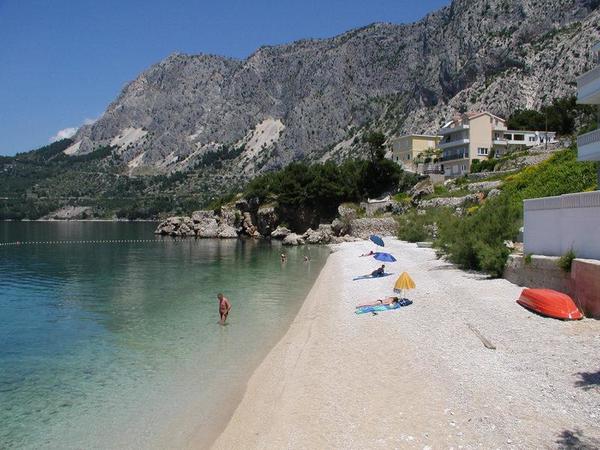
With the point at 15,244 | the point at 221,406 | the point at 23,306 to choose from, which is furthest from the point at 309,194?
the point at 221,406

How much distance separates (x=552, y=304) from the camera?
1516 centimetres

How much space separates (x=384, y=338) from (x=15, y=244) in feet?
262

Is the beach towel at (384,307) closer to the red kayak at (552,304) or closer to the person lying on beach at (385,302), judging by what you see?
the person lying on beach at (385,302)

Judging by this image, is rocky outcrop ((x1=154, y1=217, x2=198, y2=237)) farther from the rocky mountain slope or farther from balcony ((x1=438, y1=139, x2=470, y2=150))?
the rocky mountain slope

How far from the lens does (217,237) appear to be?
9512cm

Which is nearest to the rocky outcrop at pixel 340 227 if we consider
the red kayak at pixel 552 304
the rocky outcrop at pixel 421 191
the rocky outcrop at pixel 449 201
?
the rocky outcrop at pixel 421 191

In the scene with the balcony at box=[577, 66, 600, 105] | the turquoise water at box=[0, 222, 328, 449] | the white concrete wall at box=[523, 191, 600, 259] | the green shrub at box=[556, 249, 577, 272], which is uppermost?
the balcony at box=[577, 66, 600, 105]

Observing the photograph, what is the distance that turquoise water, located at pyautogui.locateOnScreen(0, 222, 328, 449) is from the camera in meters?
11.8

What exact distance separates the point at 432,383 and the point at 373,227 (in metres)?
55.3

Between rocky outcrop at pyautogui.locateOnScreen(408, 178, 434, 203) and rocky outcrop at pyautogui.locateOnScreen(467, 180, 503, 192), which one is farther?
rocky outcrop at pyautogui.locateOnScreen(408, 178, 434, 203)

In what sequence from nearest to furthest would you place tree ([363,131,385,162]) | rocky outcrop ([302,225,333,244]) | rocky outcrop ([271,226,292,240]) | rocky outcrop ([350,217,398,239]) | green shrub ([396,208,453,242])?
green shrub ([396,208,453,242]), rocky outcrop ([350,217,398,239]), rocky outcrop ([302,225,333,244]), tree ([363,131,385,162]), rocky outcrop ([271,226,292,240])

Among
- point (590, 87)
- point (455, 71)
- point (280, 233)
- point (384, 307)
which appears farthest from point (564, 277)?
point (455, 71)

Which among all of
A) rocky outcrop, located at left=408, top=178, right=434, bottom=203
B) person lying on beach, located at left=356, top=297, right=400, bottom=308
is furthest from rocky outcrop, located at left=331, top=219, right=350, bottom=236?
person lying on beach, located at left=356, top=297, right=400, bottom=308

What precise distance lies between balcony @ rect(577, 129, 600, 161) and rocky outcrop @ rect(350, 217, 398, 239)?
37.8 m
